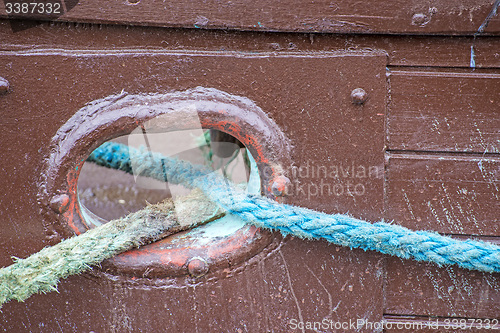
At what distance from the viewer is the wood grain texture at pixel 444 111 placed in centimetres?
92

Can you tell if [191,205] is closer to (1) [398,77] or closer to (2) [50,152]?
(2) [50,152]

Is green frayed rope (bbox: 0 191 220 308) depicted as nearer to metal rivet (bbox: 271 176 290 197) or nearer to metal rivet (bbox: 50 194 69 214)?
metal rivet (bbox: 50 194 69 214)

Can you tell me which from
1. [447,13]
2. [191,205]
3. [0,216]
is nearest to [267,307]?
[191,205]

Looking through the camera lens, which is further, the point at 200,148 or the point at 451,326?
the point at 200,148

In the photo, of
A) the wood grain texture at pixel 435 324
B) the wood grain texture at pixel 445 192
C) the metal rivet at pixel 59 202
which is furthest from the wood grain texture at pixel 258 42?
the wood grain texture at pixel 435 324

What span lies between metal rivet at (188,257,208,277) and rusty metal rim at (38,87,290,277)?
0.05 feet

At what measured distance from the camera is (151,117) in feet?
2.98

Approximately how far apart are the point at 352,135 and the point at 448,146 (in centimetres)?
24

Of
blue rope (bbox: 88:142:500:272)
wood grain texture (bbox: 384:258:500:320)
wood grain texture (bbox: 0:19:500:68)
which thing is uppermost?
wood grain texture (bbox: 0:19:500:68)

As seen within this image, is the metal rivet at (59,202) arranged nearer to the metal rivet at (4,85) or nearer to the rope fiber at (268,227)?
the rope fiber at (268,227)

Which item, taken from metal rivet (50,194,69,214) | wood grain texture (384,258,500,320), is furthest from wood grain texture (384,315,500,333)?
metal rivet (50,194,69,214)

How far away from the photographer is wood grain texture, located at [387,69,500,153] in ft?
3.02

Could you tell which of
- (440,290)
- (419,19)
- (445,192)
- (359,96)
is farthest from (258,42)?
(440,290)

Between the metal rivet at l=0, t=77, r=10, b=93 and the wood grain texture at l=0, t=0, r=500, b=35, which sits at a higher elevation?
the wood grain texture at l=0, t=0, r=500, b=35
